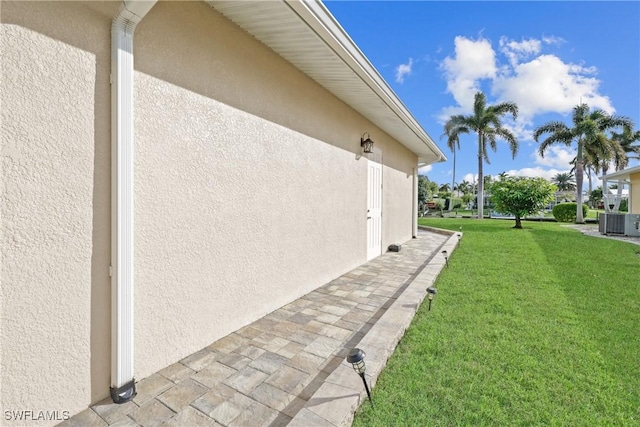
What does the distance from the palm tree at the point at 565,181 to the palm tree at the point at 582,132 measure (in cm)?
5346

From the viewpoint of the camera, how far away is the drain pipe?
7.00ft

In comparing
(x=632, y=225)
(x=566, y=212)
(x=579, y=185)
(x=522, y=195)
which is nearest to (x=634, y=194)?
(x=632, y=225)

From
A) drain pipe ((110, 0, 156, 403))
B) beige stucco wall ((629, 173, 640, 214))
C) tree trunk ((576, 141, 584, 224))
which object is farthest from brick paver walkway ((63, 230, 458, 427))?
tree trunk ((576, 141, 584, 224))

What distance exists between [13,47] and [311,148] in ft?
11.3

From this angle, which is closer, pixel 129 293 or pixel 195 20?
pixel 129 293

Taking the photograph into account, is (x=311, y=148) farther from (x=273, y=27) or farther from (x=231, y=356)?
(x=231, y=356)

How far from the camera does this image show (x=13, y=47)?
5.69ft

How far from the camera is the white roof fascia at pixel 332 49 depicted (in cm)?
280

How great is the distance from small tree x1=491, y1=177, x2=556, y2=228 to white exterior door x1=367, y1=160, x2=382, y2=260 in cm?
1278

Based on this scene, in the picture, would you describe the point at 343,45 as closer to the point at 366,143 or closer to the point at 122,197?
the point at 122,197

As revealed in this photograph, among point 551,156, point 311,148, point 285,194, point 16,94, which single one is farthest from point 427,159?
point 551,156

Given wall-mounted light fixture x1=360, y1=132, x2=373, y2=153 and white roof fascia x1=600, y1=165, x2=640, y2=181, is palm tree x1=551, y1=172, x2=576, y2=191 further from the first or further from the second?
wall-mounted light fixture x1=360, y1=132, x2=373, y2=153

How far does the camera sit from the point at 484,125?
2512cm

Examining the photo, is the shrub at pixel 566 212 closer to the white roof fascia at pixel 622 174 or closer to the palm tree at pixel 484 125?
the palm tree at pixel 484 125
